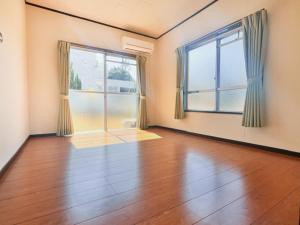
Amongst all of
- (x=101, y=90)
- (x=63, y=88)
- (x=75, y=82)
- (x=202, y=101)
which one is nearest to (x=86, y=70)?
(x=75, y=82)

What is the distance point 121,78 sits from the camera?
4758mm

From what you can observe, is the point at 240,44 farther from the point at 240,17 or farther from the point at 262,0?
the point at 262,0

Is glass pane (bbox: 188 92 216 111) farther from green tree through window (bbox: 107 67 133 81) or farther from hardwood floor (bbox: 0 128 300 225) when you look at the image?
green tree through window (bbox: 107 67 133 81)

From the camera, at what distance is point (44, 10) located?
11.9ft

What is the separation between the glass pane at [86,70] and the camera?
4072 millimetres

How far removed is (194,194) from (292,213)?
0.64 m

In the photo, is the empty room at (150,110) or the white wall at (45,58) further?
the white wall at (45,58)

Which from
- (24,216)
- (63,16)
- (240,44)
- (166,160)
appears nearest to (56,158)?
(24,216)

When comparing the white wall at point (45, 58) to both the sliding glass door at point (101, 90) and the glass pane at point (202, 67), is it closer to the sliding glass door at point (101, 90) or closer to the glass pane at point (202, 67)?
the sliding glass door at point (101, 90)

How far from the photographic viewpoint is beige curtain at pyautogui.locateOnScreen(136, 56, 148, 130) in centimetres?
485

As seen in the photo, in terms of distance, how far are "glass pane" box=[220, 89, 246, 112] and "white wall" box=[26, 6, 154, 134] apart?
3.58 m

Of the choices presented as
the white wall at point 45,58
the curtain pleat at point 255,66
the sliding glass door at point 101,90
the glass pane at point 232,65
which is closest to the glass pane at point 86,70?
the sliding glass door at point 101,90

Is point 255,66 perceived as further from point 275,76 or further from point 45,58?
point 45,58

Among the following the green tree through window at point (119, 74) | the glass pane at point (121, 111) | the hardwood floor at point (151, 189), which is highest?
the green tree through window at point (119, 74)
